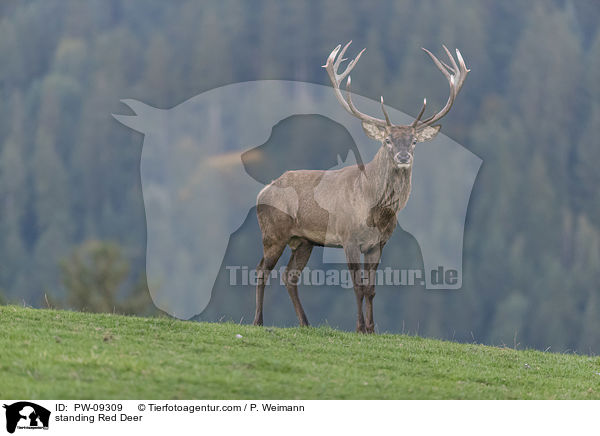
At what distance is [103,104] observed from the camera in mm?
101750

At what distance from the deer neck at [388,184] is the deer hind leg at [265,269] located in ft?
5.85

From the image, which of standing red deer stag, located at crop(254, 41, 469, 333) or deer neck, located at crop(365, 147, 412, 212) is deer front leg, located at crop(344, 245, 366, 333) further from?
deer neck, located at crop(365, 147, 412, 212)

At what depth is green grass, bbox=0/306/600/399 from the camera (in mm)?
8172

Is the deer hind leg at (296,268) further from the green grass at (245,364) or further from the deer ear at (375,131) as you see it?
the deer ear at (375,131)

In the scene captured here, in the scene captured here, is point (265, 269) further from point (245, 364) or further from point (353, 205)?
point (245, 364)

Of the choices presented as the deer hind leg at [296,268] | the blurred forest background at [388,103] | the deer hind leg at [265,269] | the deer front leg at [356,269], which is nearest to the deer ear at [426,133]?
the deer front leg at [356,269]

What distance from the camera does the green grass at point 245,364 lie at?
8.17 metres

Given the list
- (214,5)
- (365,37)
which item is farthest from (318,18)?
(214,5)

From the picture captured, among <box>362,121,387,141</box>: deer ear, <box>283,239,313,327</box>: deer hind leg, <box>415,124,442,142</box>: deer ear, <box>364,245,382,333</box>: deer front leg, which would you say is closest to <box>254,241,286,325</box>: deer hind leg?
<box>283,239,313,327</box>: deer hind leg

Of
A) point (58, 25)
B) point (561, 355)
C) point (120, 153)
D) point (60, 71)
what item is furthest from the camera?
point (58, 25)

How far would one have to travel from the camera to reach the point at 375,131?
1265 centimetres

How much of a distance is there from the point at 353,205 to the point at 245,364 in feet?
14.0

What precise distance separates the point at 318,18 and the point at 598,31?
31210 mm
